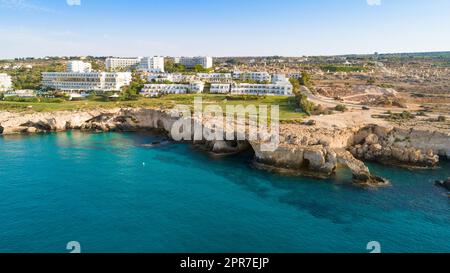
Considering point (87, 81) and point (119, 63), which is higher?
point (119, 63)

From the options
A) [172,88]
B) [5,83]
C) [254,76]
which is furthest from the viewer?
[254,76]

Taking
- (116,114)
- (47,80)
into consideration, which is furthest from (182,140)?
(47,80)

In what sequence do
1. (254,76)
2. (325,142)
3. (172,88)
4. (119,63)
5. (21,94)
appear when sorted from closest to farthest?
(325,142) → (21,94) → (172,88) → (254,76) → (119,63)

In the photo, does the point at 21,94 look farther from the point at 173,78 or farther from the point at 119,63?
the point at 119,63

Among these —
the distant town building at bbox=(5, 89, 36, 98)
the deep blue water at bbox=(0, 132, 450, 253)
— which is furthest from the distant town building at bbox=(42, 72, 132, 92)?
the deep blue water at bbox=(0, 132, 450, 253)

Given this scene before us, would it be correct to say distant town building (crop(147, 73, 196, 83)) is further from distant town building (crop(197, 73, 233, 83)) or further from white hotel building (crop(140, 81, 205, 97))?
white hotel building (crop(140, 81, 205, 97))

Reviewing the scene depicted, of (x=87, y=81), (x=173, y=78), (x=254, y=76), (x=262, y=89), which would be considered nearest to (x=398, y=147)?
(x=262, y=89)
